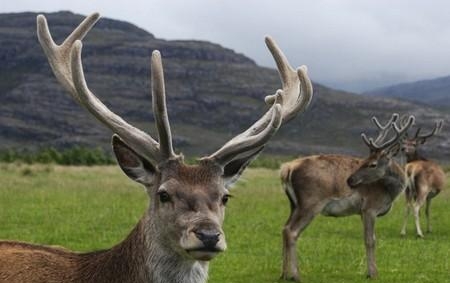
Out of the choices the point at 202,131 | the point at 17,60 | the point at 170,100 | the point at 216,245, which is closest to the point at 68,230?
the point at 216,245

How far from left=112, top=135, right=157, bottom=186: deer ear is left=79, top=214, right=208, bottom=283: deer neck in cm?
26

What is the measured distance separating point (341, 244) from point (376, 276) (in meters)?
3.59

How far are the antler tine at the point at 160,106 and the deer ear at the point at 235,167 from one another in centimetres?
43

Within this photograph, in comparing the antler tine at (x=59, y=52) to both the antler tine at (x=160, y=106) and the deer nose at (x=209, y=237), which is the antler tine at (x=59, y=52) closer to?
the antler tine at (x=160, y=106)

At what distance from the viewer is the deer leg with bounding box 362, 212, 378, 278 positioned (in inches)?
471

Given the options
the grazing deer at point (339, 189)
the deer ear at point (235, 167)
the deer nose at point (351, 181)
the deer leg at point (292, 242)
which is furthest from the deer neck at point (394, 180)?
the deer ear at point (235, 167)

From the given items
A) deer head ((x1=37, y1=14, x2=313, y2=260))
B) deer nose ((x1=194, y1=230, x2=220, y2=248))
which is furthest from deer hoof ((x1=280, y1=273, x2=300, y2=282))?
deer nose ((x1=194, y1=230, x2=220, y2=248))

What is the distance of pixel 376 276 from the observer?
12.0 meters

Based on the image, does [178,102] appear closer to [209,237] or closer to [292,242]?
[292,242]

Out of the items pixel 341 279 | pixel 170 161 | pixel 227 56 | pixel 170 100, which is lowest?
pixel 341 279

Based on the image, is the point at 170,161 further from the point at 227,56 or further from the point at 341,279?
the point at 227,56

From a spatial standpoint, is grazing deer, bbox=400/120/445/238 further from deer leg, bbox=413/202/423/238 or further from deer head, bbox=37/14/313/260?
deer head, bbox=37/14/313/260

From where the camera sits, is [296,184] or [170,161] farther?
[296,184]

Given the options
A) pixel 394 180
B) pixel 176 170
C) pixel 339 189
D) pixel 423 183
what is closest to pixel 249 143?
pixel 176 170
